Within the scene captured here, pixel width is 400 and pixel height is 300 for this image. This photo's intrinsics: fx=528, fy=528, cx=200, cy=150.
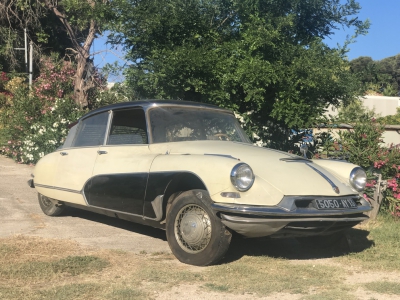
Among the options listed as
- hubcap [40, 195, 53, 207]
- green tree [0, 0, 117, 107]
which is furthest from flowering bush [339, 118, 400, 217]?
green tree [0, 0, 117, 107]

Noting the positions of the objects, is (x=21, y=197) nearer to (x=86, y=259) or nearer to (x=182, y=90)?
(x=182, y=90)

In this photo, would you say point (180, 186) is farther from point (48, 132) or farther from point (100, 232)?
point (48, 132)

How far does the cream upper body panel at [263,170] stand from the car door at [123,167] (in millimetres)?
218

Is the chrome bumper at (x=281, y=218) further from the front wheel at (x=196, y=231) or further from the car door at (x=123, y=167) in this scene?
the car door at (x=123, y=167)

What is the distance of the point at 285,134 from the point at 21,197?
4718 mm

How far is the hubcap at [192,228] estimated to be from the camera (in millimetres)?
5133

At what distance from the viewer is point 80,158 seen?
681 cm

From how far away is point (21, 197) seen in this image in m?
9.23

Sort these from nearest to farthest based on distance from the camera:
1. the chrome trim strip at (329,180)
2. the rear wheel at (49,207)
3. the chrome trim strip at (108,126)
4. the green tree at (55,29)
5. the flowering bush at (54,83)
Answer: the chrome trim strip at (329,180) → the chrome trim strip at (108,126) → the rear wheel at (49,207) → the green tree at (55,29) → the flowering bush at (54,83)

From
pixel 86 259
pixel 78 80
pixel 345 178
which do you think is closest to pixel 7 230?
pixel 86 259

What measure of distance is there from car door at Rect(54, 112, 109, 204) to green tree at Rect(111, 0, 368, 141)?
1707 millimetres

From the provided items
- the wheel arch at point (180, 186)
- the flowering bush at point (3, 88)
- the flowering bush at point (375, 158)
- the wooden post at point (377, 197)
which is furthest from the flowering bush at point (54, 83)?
the wheel arch at point (180, 186)

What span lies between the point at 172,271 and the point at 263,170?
4.33 ft

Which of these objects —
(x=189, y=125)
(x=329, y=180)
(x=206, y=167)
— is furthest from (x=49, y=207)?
(x=329, y=180)
